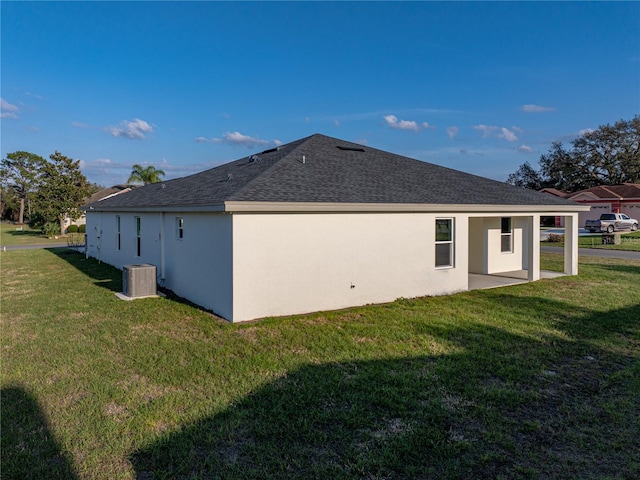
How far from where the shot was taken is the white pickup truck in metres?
36.8

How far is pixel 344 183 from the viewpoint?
1030 cm

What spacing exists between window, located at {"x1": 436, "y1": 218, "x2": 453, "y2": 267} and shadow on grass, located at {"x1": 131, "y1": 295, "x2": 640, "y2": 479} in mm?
4851

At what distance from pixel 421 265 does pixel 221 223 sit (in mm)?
4984

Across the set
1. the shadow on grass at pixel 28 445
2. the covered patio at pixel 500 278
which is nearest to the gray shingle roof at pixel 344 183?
the covered patio at pixel 500 278

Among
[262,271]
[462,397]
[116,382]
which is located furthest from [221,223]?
[462,397]

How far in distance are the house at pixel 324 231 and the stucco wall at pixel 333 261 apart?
2 cm

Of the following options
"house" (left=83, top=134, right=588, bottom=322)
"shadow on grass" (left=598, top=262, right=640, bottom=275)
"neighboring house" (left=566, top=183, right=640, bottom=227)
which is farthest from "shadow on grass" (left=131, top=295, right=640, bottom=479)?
"neighboring house" (left=566, top=183, right=640, bottom=227)

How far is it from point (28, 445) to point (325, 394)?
2.91 metres

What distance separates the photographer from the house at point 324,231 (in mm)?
8312

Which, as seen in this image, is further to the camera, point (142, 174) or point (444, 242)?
point (142, 174)

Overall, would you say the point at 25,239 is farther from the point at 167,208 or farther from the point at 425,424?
the point at 425,424

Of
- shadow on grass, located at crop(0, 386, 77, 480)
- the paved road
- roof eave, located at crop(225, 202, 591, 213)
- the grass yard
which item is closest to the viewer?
shadow on grass, located at crop(0, 386, 77, 480)

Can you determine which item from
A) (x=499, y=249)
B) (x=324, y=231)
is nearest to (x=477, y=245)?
(x=499, y=249)

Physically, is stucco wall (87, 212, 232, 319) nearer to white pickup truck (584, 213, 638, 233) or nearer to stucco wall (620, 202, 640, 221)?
white pickup truck (584, 213, 638, 233)
